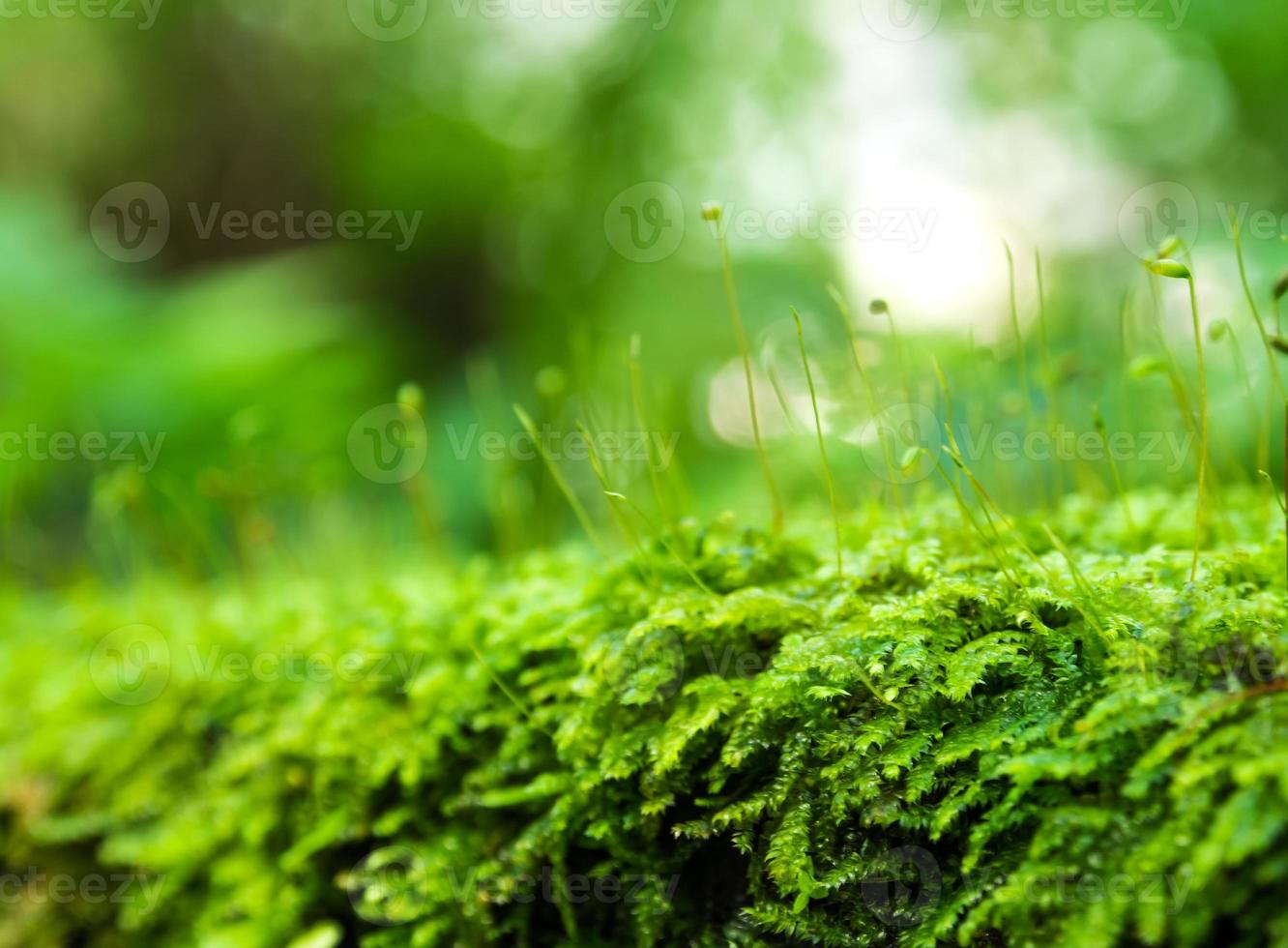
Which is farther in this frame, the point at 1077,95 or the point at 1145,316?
the point at 1077,95

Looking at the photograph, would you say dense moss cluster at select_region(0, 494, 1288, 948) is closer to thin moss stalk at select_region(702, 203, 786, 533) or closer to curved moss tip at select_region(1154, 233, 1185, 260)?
thin moss stalk at select_region(702, 203, 786, 533)

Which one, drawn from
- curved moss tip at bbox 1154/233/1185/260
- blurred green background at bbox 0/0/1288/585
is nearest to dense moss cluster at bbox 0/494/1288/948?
curved moss tip at bbox 1154/233/1185/260

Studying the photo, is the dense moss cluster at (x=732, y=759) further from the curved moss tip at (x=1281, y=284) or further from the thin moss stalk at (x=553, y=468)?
the curved moss tip at (x=1281, y=284)

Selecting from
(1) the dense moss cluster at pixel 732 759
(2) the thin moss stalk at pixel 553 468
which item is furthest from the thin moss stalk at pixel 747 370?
(2) the thin moss stalk at pixel 553 468

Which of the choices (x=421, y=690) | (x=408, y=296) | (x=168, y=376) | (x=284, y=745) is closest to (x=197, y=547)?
(x=168, y=376)

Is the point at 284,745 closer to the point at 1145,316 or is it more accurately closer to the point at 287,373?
the point at 1145,316

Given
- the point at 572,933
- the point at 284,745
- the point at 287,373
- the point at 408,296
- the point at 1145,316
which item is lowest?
the point at 572,933
